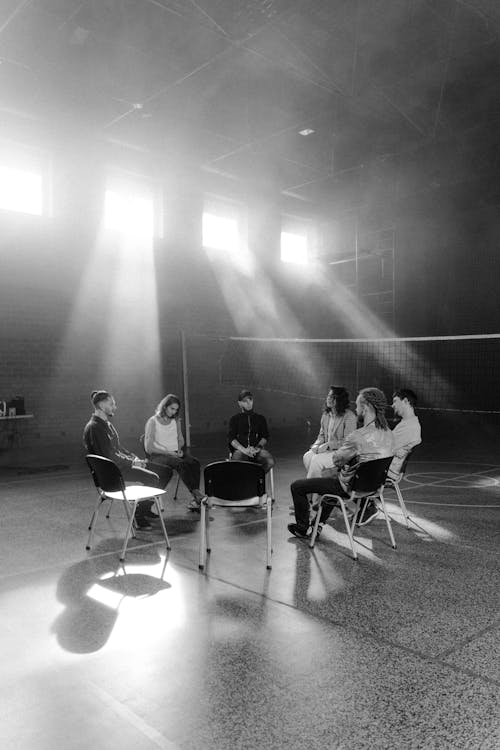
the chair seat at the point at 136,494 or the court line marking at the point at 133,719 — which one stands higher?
the chair seat at the point at 136,494

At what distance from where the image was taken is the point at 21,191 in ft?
34.3

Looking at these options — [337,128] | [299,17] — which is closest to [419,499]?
[299,17]

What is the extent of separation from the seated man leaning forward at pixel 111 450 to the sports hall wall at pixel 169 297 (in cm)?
460

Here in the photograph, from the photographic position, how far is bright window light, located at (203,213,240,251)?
13.3 metres

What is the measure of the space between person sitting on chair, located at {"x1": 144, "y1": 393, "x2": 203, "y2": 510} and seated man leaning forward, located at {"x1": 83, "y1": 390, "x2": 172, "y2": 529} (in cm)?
30

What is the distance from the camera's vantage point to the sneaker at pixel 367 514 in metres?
5.30

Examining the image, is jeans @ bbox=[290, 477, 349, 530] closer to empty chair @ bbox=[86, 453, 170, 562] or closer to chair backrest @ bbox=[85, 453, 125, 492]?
empty chair @ bbox=[86, 453, 170, 562]

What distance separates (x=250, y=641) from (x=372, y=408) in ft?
7.74

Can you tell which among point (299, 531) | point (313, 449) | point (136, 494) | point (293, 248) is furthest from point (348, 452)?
point (293, 248)

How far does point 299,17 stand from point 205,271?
5.98m

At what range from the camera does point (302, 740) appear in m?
2.24

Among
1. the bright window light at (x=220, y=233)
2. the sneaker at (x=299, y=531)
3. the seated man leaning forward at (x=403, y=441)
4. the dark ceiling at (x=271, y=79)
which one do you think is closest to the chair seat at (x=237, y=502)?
the sneaker at (x=299, y=531)

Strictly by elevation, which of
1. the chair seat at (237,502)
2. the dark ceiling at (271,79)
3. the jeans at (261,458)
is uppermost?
the dark ceiling at (271,79)

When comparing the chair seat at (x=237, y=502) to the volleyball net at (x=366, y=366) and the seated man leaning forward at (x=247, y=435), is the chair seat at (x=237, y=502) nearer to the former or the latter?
the seated man leaning forward at (x=247, y=435)
